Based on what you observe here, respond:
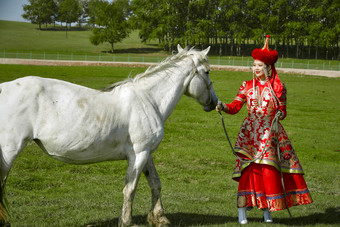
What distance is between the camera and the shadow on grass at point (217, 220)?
5461mm

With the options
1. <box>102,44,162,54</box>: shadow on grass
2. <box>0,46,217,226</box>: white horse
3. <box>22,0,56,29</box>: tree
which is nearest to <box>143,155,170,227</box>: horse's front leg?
<box>0,46,217,226</box>: white horse

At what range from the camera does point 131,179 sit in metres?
4.67

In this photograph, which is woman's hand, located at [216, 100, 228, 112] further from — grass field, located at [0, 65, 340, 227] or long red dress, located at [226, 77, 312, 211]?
grass field, located at [0, 65, 340, 227]

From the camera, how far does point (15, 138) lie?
4.02 m

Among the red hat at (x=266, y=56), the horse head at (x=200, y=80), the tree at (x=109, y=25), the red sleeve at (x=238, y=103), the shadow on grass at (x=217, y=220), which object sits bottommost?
the shadow on grass at (x=217, y=220)

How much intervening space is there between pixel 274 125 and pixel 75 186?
395 cm

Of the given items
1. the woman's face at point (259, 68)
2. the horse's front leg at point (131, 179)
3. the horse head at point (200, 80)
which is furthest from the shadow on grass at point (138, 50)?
the horse's front leg at point (131, 179)

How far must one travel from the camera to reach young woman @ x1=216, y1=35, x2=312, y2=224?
536 cm

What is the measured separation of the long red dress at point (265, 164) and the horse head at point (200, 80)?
559 millimetres

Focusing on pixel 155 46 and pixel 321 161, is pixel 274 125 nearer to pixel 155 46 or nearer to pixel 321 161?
pixel 321 161

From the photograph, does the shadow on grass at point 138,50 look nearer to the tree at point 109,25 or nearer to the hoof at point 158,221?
the tree at point 109,25

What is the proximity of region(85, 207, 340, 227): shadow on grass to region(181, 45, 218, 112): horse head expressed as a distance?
170 centimetres

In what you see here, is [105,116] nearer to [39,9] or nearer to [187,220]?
[187,220]

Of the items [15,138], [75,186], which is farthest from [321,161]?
[15,138]
